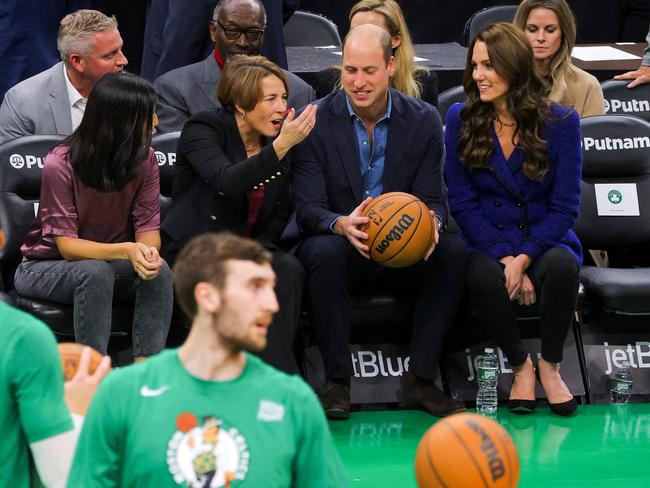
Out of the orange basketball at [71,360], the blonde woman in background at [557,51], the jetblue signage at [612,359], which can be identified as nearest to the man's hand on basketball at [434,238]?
the jetblue signage at [612,359]

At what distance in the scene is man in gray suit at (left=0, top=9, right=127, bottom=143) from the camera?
614 cm

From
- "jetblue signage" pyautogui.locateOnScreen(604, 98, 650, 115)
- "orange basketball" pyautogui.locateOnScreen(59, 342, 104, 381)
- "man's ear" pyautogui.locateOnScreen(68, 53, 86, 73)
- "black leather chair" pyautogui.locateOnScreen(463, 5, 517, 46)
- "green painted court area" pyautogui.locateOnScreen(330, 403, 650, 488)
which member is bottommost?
"green painted court area" pyautogui.locateOnScreen(330, 403, 650, 488)

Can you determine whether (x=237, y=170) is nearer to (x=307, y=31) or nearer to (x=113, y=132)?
(x=113, y=132)

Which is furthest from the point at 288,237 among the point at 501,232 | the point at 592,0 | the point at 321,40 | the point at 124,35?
the point at 592,0

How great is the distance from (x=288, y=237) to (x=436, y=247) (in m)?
0.71

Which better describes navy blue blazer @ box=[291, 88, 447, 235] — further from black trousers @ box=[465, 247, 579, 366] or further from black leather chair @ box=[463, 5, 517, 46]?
black leather chair @ box=[463, 5, 517, 46]

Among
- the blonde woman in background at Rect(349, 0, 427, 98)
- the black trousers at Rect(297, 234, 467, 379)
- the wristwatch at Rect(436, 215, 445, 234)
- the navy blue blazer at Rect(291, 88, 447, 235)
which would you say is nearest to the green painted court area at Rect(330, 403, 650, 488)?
the black trousers at Rect(297, 234, 467, 379)

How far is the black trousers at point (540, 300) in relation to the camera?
5547 mm

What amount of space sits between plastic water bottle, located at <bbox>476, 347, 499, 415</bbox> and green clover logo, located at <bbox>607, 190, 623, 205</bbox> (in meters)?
1.16

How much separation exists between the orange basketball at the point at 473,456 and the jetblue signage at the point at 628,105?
12.9ft

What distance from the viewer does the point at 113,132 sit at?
5332mm

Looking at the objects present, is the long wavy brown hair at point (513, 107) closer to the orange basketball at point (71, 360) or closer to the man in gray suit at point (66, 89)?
the man in gray suit at point (66, 89)

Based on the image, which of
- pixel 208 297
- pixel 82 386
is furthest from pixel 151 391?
pixel 82 386

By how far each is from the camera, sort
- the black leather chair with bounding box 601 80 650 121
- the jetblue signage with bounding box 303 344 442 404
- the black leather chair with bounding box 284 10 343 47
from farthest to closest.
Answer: the black leather chair with bounding box 284 10 343 47 → the black leather chair with bounding box 601 80 650 121 → the jetblue signage with bounding box 303 344 442 404
